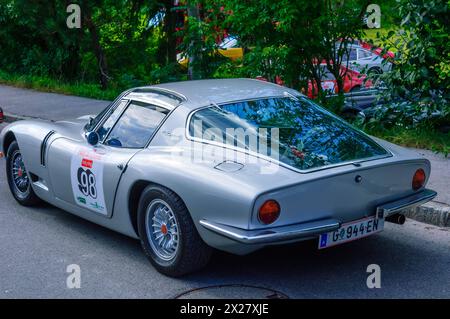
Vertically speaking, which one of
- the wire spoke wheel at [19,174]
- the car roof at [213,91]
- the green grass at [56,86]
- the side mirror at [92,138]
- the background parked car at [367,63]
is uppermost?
the car roof at [213,91]

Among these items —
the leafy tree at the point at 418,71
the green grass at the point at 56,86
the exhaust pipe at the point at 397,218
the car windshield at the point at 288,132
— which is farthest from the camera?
the green grass at the point at 56,86

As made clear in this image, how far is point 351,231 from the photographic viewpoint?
5133mm

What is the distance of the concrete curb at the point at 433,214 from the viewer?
667 centimetres

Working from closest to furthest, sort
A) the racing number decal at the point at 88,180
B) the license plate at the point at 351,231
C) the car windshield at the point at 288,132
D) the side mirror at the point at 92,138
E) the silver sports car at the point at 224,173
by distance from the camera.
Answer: the silver sports car at the point at 224,173 → the license plate at the point at 351,231 → the car windshield at the point at 288,132 → the racing number decal at the point at 88,180 → the side mirror at the point at 92,138

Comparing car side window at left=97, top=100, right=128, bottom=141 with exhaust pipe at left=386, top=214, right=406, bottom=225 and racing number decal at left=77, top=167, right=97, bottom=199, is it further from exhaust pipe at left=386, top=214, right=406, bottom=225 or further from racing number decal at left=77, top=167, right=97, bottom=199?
exhaust pipe at left=386, top=214, right=406, bottom=225

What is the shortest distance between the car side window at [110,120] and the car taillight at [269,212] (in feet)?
6.61

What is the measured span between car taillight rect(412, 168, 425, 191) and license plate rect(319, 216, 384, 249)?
1.73 feet

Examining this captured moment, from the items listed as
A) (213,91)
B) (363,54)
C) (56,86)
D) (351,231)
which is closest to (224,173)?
(351,231)

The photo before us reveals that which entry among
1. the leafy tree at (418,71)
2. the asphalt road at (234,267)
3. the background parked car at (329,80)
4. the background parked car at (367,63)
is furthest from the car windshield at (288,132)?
the background parked car at (329,80)

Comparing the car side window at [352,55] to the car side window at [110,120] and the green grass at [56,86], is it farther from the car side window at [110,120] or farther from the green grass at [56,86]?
the car side window at [110,120]

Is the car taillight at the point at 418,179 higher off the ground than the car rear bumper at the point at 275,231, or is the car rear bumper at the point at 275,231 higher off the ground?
the car taillight at the point at 418,179

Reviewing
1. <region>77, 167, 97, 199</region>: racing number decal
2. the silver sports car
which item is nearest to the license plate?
the silver sports car

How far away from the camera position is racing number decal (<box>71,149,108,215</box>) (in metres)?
5.98

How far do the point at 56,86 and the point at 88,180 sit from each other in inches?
429
